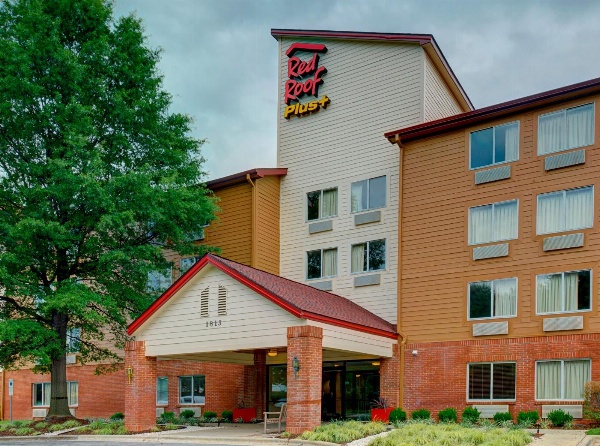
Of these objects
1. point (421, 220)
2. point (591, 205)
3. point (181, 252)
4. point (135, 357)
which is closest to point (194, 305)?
point (135, 357)

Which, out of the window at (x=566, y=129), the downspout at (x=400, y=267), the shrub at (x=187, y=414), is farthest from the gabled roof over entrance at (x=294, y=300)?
the window at (x=566, y=129)

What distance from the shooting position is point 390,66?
27.3 m

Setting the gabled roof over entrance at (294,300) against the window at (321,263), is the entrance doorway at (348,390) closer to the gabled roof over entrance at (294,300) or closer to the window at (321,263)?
the gabled roof over entrance at (294,300)

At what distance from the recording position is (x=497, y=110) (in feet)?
76.5

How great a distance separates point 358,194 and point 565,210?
800 centimetres

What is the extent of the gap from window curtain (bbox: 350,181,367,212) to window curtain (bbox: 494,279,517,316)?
6.34 meters

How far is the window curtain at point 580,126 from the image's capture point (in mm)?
21609

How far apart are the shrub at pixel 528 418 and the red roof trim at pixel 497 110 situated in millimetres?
9520

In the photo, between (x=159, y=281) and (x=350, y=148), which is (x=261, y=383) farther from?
(x=350, y=148)

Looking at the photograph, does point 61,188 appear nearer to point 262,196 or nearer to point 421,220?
point 262,196

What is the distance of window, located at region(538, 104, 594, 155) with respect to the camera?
21.7m

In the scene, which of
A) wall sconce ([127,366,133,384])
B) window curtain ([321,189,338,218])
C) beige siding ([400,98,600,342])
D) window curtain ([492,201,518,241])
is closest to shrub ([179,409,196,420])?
wall sconce ([127,366,133,384])

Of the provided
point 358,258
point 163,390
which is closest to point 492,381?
point 358,258

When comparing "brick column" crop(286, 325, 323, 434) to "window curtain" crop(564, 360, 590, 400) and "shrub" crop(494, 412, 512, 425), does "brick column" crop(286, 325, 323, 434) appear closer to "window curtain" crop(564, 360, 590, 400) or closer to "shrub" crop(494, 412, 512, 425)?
"shrub" crop(494, 412, 512, 425)
